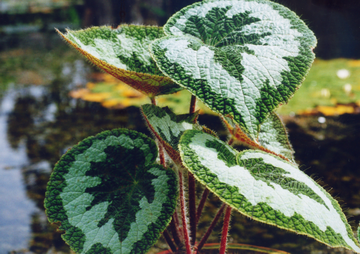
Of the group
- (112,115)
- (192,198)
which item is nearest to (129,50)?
(192,198)

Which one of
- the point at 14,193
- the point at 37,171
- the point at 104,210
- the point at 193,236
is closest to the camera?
the point at 104,210

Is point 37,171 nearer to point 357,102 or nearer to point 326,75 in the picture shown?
point 357,102

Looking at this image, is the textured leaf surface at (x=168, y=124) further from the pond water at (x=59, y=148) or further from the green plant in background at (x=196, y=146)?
the pond water at (x=59, y=148)

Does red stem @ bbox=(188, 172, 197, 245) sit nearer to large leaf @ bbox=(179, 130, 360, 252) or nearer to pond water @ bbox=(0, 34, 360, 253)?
large leaf @ bbox=(179, 130, 360, 252)

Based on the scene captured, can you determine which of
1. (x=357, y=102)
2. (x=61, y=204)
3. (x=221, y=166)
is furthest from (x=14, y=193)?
(x=357, y=102)

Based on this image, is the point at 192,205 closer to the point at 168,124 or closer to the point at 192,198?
the point at 192,198

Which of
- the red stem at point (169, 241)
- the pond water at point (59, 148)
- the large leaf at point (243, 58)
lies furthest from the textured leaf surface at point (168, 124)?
the pond water at point (59, 148)

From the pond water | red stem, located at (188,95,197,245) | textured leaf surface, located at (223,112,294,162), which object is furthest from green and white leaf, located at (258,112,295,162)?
the pond water
